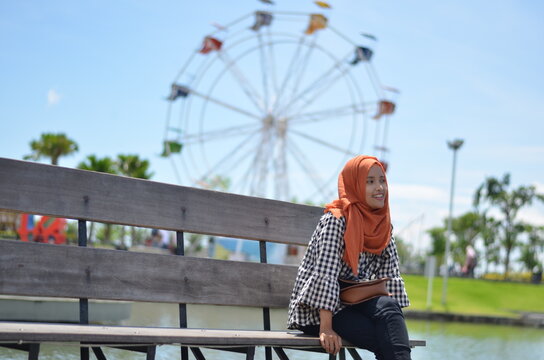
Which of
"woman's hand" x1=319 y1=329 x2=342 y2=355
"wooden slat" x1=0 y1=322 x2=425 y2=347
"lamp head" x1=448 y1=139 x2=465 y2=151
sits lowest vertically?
"woman's hand" x1=319 y1=329 x2=342 y2=355

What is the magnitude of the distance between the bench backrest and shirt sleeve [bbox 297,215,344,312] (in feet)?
1.44

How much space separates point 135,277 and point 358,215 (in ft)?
3.44

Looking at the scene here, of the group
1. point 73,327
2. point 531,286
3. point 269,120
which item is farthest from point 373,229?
point 531,286

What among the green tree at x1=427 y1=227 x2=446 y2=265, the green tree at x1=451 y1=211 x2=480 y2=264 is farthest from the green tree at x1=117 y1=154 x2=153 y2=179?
the green tree at x1=427 y1=227 x2=446 y2=265

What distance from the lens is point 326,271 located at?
10.8ft

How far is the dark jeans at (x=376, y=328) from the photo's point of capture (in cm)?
312

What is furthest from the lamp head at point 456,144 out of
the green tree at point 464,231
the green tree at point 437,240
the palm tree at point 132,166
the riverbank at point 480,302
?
the green tree at point 437,240

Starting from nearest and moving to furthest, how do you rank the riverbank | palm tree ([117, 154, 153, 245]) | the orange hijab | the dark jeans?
1. the dark jeans
2. the orange hijab
3. the riverbank
4. palm tree ([117, 154, 153, 245])

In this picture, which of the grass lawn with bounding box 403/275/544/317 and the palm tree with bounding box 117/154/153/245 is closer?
the grass lawn with bounding box 403/275/544/317

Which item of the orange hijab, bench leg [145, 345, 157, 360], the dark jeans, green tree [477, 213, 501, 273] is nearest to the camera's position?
bench leg [145, 345, 157, 360]

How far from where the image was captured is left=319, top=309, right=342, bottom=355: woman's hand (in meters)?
3.13

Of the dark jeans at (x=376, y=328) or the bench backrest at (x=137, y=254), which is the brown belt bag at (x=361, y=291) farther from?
the bench backrest at (x=137, y=254)

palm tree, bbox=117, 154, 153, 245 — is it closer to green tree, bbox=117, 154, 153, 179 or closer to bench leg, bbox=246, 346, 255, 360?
green tree, bbox=117, 154, 153, 179

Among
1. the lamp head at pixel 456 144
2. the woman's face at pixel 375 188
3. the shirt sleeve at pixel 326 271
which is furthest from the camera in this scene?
the lamp head at pixel 456 144
